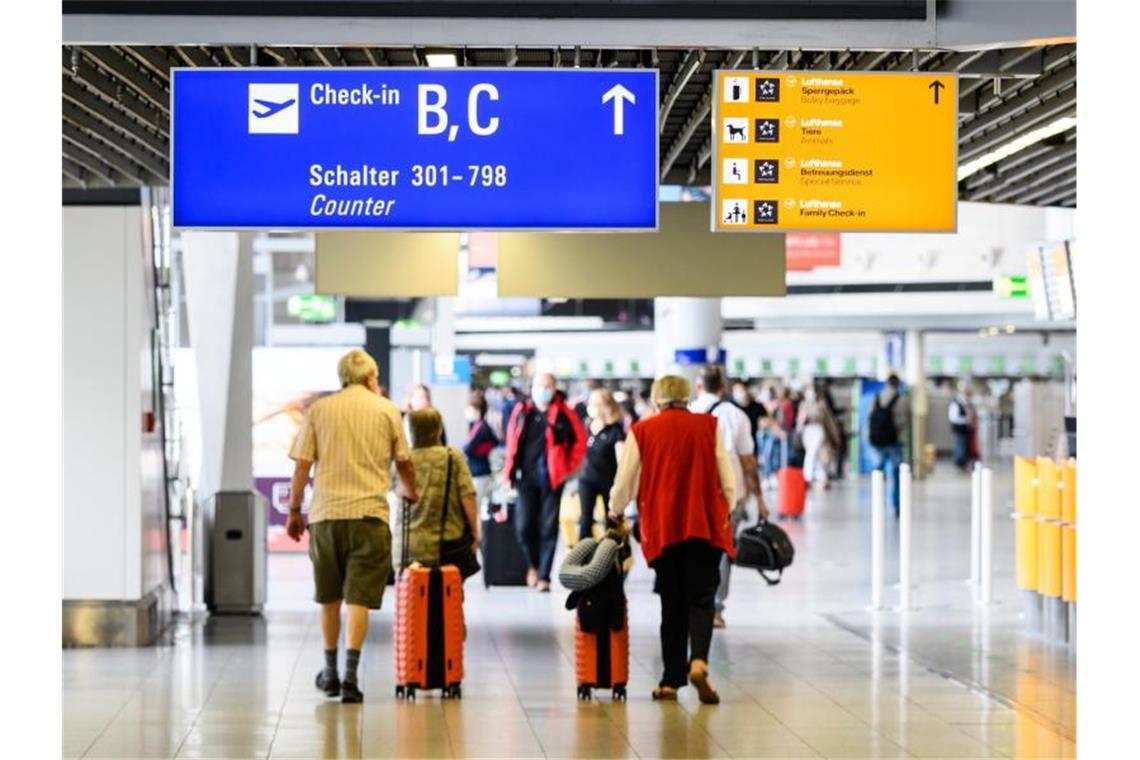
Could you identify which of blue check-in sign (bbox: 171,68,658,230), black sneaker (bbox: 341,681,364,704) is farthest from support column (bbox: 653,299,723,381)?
blue check-in sign (bbox: 171,68,658,230)

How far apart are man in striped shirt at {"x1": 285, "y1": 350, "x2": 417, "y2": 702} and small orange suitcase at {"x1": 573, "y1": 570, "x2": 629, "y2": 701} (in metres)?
1.07

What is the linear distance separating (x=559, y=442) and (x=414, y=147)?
8025 mm

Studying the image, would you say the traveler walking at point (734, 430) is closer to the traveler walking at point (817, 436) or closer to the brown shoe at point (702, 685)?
the brown shoe at point (702, 685)

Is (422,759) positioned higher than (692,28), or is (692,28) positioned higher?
(692,28)

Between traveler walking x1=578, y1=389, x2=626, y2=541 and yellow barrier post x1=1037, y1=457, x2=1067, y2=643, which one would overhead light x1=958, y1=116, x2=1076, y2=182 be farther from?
traveler walking x1=578, y1=389, x2=626, y2=541

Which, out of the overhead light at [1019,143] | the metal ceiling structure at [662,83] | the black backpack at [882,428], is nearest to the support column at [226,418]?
the metal ceiling structure at [662,83]

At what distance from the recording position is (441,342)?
28656mm

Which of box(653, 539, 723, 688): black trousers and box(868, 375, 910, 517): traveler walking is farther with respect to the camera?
box(868, 375, 910, 517): traveler walking

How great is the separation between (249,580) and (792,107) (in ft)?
23.9

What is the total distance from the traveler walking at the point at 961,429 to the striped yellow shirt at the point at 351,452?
37.4m

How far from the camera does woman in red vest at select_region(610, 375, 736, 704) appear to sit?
10508mm

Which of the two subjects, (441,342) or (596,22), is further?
(441,342)

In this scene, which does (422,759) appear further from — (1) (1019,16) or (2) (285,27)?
(1) (1019,16)
